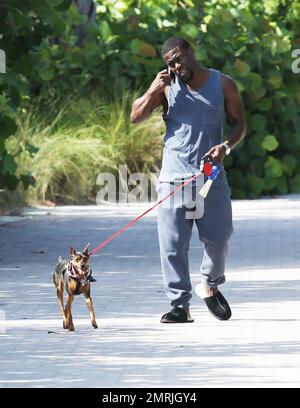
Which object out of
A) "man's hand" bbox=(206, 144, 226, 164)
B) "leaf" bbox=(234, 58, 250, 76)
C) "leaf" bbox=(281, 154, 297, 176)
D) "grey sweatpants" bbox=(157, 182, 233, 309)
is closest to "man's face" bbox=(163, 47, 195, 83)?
"man's hand" bbox=(206, 144, 226, 164)

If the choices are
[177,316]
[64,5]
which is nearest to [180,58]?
[177,316]

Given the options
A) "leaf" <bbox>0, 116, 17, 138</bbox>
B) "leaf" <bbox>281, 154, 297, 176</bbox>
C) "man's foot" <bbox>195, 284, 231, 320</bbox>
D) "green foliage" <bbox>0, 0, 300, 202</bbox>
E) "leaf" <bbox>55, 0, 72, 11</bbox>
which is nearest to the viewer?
"man's foot" <bbox>195, 284, 231, 320</bbox>

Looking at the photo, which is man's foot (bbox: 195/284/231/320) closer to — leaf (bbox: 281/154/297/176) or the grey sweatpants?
the grey sweatpants

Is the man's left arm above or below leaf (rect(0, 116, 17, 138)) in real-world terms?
above

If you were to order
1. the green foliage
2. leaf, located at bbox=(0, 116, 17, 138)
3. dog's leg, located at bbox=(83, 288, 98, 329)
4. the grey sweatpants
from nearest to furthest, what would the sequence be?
dog's leg, located at bbox=(83, 288, 98, 329)
the grey sweatpants
leaf, located at bbox=(0, 116, 17, 138)
the green foliage

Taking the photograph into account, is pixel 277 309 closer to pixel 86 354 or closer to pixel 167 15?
pixel 86 354

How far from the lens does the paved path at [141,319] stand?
7777 mm

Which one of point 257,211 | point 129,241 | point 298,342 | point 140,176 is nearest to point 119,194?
point 140,176

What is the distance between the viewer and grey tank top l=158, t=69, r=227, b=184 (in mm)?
9320

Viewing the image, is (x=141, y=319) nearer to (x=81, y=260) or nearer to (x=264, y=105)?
(x=81, y=260)

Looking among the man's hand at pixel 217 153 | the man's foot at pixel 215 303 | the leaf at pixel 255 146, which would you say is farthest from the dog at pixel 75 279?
the leaf at pixel 255 146

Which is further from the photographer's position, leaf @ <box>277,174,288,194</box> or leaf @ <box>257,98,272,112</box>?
leaf @ <box>277,174,288,194</box>

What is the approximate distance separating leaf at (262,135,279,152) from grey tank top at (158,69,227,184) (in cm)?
904

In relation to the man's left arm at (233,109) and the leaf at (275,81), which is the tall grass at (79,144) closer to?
the leaf at (275,81)
